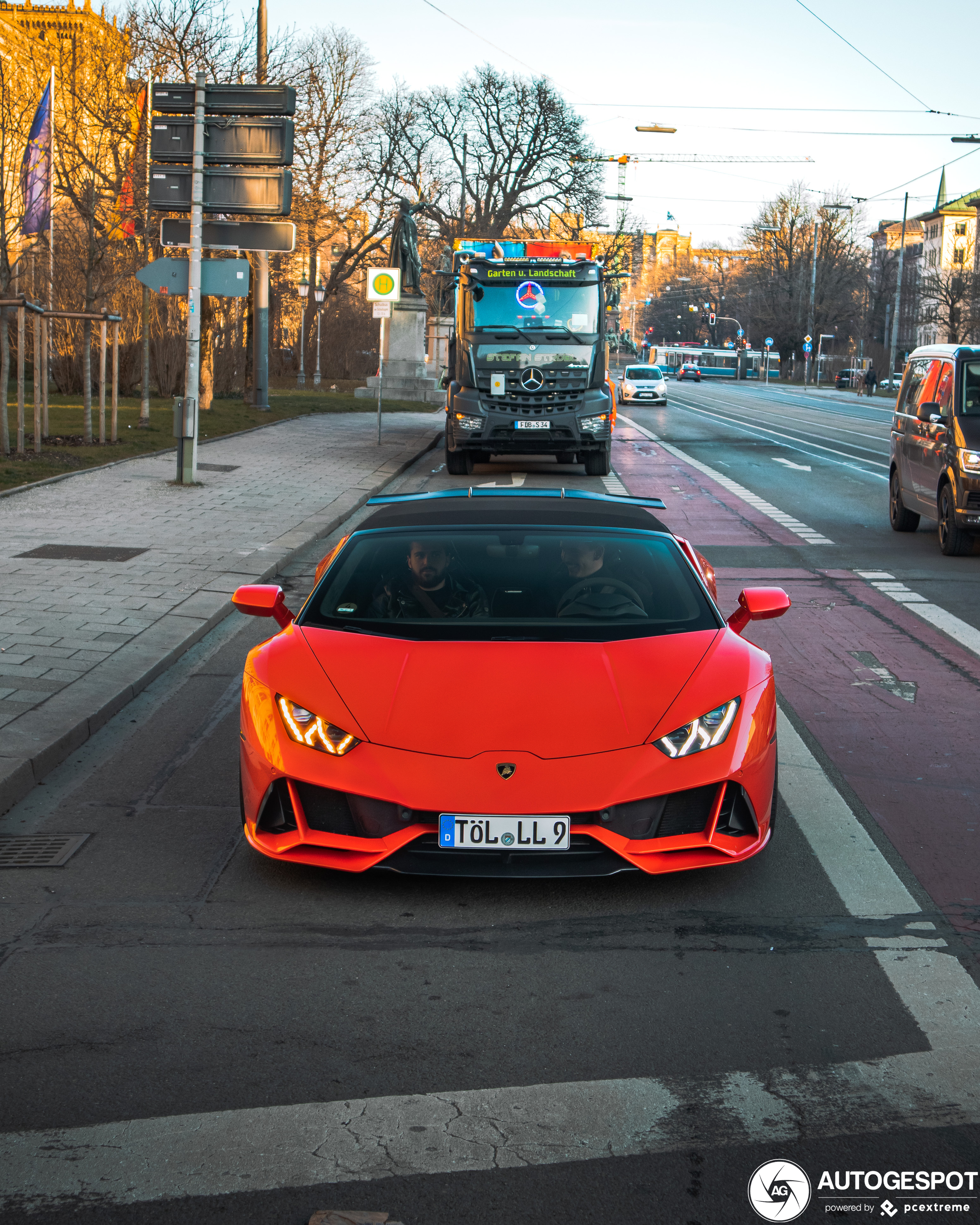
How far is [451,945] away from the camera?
4.15 metres

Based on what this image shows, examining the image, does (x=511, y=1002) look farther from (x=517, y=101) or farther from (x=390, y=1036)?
(x=517, y=101)

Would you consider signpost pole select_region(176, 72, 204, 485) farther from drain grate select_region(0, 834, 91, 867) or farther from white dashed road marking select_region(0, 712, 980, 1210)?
white dashed road marking select_region(0, 712, 980, 1210)

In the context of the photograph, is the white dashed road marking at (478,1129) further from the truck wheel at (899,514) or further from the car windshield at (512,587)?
the truck wheel at (899,514)

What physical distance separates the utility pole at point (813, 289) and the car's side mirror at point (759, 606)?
9043 centimetres

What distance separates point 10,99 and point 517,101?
115ft

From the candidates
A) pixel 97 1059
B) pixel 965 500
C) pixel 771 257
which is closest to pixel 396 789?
pixel 97 1059

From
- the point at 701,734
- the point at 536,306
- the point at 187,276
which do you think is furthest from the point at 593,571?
the point at 536,306

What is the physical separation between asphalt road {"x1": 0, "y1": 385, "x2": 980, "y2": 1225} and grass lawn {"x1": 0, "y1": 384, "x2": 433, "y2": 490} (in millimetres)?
12452

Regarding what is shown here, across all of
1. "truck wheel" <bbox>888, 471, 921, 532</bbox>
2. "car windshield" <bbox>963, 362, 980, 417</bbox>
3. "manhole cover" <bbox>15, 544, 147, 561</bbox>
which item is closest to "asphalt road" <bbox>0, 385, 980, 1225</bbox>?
"manhole cover" <bbox>15, 544, 147, 561</bbox>

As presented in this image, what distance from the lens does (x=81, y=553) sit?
38.7 feet

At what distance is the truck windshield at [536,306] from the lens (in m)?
21.5

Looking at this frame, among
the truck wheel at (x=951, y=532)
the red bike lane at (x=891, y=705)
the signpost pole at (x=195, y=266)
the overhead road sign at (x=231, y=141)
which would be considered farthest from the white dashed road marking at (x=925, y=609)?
the overhead road sign at (x=231, y=141)

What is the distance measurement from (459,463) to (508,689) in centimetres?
1725

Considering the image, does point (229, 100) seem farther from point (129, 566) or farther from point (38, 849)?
point (38, 849)
